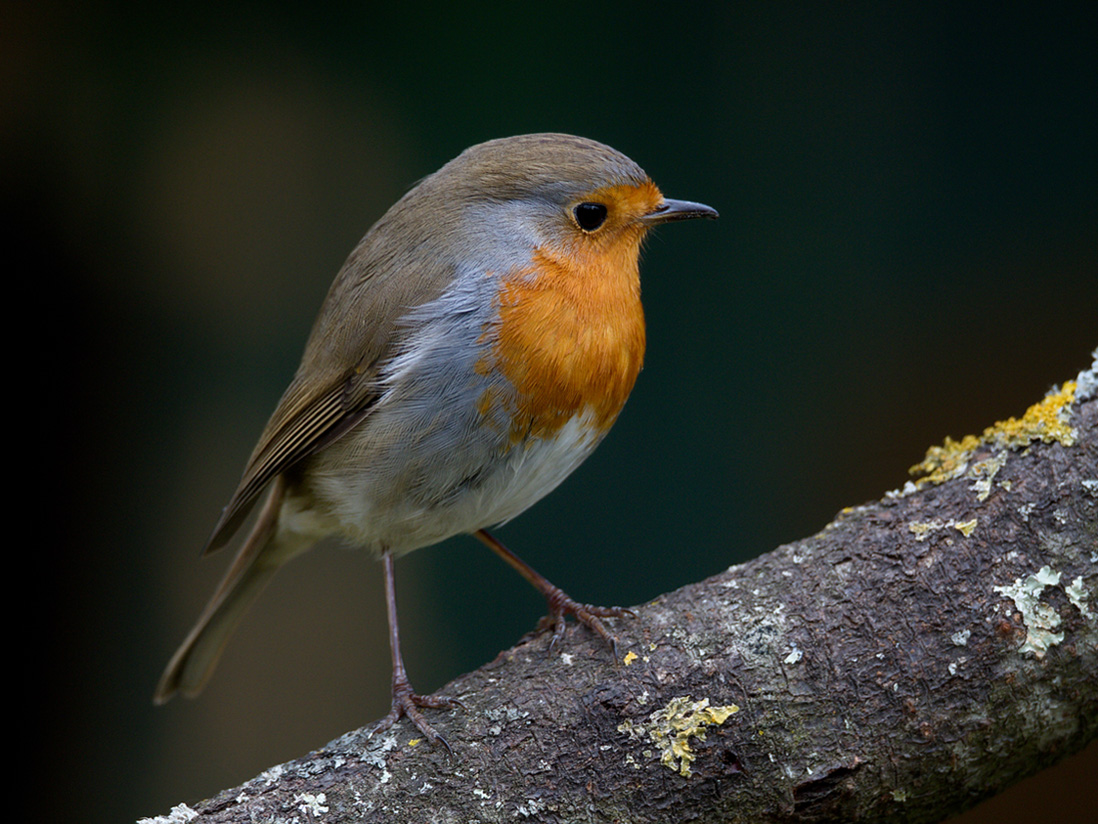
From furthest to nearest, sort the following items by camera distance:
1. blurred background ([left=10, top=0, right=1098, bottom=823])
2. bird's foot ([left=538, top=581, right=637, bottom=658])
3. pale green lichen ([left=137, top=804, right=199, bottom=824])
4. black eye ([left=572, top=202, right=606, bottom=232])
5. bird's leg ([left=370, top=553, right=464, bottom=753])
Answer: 1. blurred background ([left=10, top=0, right=1098, bottom=823])
2. black eye ([left=572, top=202, right=606, bottom=232])
3. bird's foot ([left=538, top=581, right=637, bottom=658])
4. bird's leg ([left=370, top=553, right=464, bottom=753])
5. pale green lichen ([left=137, top=804, right=199, bottom=824])

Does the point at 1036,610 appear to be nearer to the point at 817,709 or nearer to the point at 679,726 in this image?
the point at 817,709

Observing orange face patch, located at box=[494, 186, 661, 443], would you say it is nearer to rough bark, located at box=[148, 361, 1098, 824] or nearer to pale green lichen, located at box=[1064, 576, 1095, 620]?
rough bark, located at box=[148, 361, 1098, 824]

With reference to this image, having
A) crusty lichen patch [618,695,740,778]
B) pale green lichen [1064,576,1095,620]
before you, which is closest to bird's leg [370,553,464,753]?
crusty lichen patch [618,695,740,778]

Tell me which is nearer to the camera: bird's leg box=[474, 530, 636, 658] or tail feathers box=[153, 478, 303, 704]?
bird's leg box=[474, 530, 636, 658]

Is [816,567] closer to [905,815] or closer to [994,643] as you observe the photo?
[994,643]

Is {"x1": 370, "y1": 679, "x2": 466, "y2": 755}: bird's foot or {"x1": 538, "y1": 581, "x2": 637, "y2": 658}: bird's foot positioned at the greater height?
{"x1": 538, "y1": 581, "x2": 637, "y2": 658}: bird's foot

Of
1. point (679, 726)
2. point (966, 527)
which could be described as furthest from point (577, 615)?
point (966, 527)

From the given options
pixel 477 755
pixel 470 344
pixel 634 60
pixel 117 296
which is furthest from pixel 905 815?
pixel 117 296

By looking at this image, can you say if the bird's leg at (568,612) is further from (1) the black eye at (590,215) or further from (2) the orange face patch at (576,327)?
(1) the black eye at (590,215)
